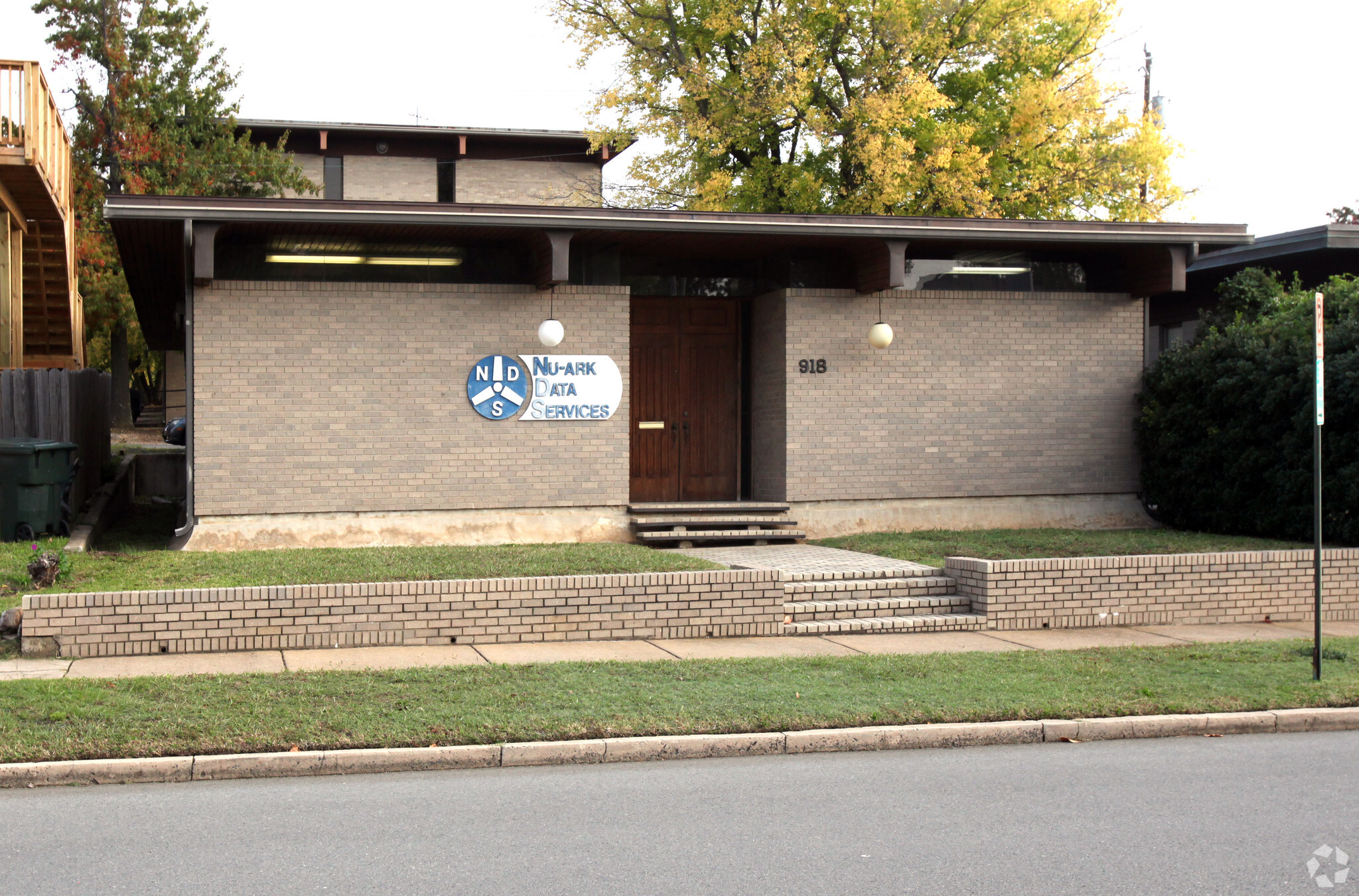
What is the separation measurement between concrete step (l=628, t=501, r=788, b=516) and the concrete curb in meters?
7.63

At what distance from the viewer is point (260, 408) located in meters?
14.0

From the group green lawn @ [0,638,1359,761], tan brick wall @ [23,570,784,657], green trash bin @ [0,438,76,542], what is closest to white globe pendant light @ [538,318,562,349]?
tan brick wall @ [23,570,784,657]

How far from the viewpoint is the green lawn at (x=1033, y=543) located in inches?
531

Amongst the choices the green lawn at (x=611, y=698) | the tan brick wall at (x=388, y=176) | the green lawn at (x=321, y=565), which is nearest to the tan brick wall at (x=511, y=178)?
the tan brick wall at (x=388, y=176)

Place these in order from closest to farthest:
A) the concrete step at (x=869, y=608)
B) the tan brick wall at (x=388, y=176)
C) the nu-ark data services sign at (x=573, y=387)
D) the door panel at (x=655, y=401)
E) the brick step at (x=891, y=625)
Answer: the brick step at (x=891, y=625) < the concrete step at (x=869, y=608) < the nu-ark data services sign at (x=573, y=387) < the door panel at (x=655, y=401) < the tan brick wall at (x=388, y=176)

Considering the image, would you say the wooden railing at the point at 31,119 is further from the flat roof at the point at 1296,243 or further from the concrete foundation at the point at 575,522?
the flat roof at the point at 1296,243

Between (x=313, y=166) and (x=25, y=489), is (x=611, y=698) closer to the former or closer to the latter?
(x=25, y=489)

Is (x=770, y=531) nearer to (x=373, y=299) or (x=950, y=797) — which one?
(x=373, y=299)

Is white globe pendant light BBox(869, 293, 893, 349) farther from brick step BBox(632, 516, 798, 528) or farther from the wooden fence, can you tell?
the wooden fence

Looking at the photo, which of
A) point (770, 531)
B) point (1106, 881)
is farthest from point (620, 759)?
point (770, 531)

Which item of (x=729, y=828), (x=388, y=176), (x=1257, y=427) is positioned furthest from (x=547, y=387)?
(x=388, y=176)

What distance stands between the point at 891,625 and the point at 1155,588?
2.71 m

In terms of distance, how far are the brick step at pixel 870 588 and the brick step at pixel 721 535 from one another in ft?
9.99

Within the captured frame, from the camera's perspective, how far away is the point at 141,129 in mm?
33781
